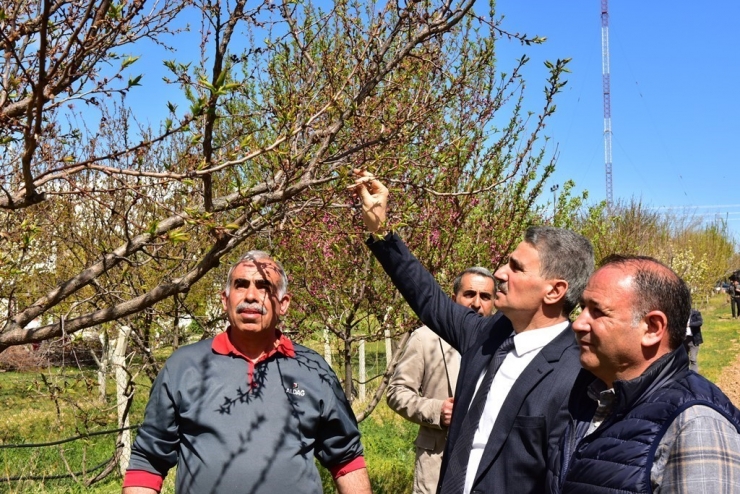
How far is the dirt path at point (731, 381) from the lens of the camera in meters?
13.9

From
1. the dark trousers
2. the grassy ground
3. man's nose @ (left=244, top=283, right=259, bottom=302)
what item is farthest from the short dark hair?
the grassy ground

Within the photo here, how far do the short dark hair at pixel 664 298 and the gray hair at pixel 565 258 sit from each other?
31.4 inches

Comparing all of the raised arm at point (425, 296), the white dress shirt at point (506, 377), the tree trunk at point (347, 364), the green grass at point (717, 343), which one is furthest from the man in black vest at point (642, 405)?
the green grass at point (717, 343)

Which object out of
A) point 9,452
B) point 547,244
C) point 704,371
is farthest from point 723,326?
point 547,244

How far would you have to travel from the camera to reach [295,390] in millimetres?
2961

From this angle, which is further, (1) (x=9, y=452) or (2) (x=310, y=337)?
(1) (x=9, y=452)

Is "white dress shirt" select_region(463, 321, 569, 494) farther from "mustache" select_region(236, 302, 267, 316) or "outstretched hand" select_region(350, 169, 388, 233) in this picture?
"mustache" select_region(236, 302, 267, 316)

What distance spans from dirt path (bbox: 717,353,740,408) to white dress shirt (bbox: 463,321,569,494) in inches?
479

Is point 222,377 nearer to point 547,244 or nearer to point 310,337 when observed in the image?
point 547,244

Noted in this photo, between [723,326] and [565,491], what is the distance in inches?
1208

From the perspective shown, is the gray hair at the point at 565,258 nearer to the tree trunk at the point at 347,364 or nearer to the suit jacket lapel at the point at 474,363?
the suit jacket lapel at the point at 474,363

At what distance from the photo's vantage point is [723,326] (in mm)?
29156

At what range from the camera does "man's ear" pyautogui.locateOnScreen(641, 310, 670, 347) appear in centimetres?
193

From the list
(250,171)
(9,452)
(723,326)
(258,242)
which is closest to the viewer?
(258,242)
